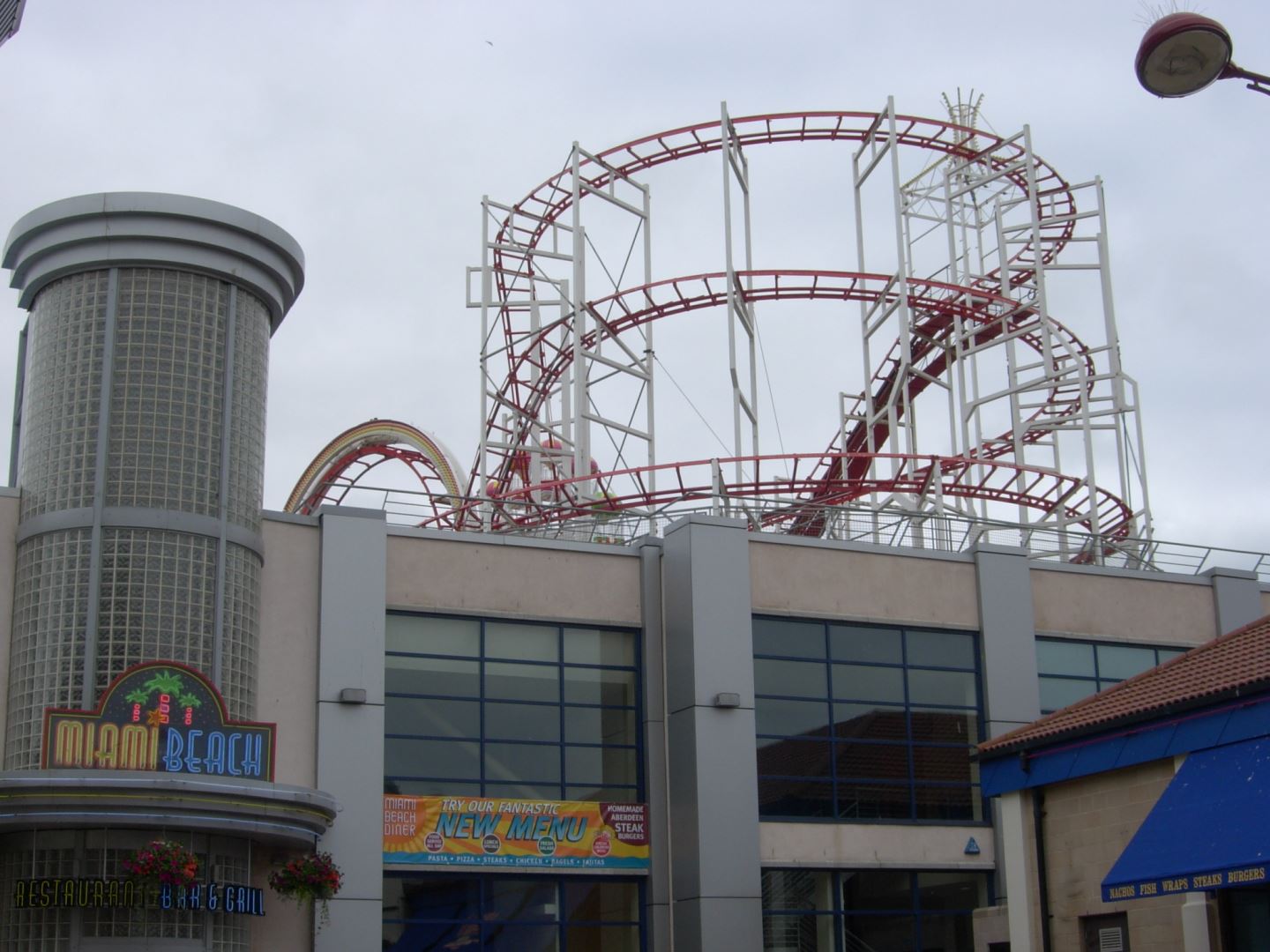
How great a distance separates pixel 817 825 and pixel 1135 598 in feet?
25.4

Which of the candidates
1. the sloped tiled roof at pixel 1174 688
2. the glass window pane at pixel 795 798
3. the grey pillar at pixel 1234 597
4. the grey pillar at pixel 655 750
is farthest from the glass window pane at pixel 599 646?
the grey pillar at pixel 1234 597

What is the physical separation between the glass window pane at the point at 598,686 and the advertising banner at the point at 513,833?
157cm

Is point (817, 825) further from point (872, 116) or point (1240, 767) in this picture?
point (872, 116)

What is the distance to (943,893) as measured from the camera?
87.2 ft

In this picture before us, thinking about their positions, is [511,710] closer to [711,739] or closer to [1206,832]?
[711,739]

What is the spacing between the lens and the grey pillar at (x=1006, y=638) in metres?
27.8

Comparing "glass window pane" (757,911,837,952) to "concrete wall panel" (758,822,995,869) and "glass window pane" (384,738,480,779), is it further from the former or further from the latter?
"glass window pane" (384,738,480,779)

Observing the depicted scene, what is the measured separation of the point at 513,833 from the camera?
24312 millimetres

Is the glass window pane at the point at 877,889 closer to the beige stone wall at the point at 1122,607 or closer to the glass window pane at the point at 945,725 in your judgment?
the glass window pane at the point at 945,725

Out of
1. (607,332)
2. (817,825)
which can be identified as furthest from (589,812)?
(607,332)

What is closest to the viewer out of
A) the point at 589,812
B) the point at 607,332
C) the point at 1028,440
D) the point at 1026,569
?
the point at 589,812

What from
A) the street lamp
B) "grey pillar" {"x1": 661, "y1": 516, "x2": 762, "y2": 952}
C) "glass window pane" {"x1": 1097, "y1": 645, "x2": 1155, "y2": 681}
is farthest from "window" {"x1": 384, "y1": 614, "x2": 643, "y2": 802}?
the street lamp

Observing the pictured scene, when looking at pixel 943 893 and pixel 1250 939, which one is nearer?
pixel 1250 939

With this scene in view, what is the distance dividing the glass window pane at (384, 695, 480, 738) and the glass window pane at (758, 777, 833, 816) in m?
4.40
